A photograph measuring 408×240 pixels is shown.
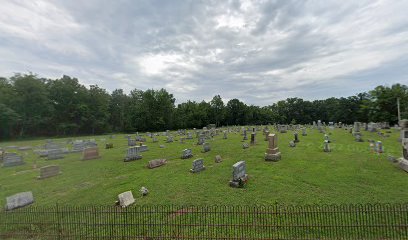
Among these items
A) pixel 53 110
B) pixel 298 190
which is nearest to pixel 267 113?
pixel 53 110

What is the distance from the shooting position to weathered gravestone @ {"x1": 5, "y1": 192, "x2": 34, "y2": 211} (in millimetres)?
8141

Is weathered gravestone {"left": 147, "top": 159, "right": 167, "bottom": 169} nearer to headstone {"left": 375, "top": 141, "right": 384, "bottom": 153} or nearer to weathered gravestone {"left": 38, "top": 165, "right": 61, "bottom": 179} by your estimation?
weathered gravestone {"left": 38, "top": 165, "right": 61, "bottom": 179}

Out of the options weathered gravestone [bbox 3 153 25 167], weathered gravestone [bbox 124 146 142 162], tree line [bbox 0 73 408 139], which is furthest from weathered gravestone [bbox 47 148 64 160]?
tree line [bbox 0 73 408 139]

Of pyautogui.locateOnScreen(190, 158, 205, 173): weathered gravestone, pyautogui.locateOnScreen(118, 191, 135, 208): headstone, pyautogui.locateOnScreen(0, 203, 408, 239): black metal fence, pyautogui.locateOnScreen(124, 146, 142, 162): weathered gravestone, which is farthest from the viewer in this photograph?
pyautogui.locateOnScreen(124, 146, 142, 162): weathered gravestone

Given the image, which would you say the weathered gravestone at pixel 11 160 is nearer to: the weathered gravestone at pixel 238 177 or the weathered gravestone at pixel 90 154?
the weathered gravestone at pixel 90 154

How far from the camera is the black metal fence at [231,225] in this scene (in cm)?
534

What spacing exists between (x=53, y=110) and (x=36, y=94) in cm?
512

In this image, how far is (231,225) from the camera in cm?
522

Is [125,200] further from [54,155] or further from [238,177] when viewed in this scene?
[54,155]

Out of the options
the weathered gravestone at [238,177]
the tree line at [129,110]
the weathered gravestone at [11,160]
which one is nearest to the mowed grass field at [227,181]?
the weathered gravestone at [238,177]

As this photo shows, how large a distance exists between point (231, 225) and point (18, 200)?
29.9 ft

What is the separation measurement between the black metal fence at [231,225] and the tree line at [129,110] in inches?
1815

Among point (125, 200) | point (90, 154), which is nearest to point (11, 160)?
point (90, 154)

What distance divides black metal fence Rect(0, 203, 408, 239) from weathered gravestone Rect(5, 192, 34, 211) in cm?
90
